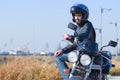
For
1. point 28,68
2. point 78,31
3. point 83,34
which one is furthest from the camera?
point 28,68

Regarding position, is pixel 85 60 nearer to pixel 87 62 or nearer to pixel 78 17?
pixel 87 62

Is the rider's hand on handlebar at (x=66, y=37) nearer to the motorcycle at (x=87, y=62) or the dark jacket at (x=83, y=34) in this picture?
the dark jacket at (x=83, y=34)

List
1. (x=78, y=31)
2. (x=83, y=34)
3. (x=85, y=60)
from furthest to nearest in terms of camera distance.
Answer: (x=78, y=31)
(x=83, y=34)
(x=85, y=60)

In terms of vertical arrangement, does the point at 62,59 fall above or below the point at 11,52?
above

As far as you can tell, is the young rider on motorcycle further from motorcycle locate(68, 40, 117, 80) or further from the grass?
the grass

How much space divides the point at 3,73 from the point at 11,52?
1674 millimetres

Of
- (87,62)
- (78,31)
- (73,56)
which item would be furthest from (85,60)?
(78,31)

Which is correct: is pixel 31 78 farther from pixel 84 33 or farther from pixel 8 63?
pixel 84 33

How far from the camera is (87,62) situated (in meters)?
6.91

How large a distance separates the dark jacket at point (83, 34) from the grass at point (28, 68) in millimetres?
4719

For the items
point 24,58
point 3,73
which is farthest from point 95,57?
point 24,58

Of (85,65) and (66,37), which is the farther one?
(66,37)

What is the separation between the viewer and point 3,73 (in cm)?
1200

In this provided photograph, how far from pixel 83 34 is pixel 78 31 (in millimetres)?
157
